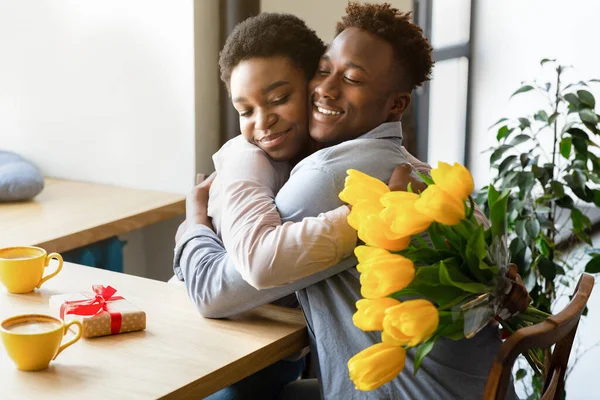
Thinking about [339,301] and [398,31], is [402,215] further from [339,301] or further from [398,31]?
[398,31]

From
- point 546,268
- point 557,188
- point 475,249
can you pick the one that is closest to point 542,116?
point 557,188

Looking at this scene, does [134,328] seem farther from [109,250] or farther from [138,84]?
[138,84]

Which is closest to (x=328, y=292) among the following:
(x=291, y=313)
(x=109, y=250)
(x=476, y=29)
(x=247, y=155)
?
(x=291, y=313)

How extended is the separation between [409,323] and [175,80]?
1.77 meters

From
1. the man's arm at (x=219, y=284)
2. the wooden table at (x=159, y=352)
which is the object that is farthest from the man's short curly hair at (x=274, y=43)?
the wooden table at (x=159, y=352)

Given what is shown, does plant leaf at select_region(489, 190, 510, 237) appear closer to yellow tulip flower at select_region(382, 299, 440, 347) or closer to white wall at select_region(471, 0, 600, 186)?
yellow tulip flower at select_region(382, 299, 440, 347)

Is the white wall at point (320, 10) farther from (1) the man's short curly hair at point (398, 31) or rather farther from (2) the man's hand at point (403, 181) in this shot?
(2) the man's hand at point (403, 181)

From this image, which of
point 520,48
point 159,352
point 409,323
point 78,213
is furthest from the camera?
point 520,48

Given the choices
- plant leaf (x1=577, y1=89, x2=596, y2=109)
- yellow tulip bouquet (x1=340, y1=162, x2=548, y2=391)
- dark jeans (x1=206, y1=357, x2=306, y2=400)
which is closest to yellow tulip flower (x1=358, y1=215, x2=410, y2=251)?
yellow tulip bouquet (x1=340, y1=162, x2=548, y2=391)

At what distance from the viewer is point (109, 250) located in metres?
2.48

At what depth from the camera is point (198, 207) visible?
1.74m

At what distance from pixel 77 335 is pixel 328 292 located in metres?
0.42

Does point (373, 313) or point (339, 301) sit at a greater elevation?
point (373, 313)

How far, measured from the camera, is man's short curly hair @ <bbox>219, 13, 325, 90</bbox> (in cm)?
158
